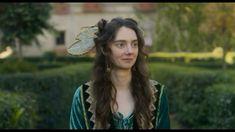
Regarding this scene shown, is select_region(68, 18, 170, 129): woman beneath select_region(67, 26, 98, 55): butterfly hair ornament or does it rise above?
beneath

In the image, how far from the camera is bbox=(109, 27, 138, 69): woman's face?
126 inches

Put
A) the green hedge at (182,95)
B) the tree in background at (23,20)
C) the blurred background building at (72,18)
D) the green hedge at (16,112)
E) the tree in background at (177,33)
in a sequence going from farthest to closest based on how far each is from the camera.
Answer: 1. the blurred background building at (72,18)
2. the tree in background at (177,33)
3. the tree in background at (23,20)
4. the green hedge at (182,95)
5. the green hedge at (16,112)

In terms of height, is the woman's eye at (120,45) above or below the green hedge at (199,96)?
above

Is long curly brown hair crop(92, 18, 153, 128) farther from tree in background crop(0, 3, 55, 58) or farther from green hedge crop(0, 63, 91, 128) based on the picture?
tree in background crop(0, 3, 55, 58)

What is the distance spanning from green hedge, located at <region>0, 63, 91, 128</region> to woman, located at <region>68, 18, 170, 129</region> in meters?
6.23

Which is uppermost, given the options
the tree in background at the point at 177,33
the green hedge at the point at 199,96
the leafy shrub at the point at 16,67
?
the tree in background at the point at 177,33

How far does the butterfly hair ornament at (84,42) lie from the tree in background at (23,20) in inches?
443

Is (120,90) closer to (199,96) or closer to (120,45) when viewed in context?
(120,45)

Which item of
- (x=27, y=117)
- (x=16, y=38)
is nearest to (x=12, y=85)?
(x=27, y=117)

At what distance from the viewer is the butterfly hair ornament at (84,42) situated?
11.1 ft

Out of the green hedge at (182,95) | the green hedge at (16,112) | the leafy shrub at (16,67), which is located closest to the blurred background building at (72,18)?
the leafy shrub at (16,67)

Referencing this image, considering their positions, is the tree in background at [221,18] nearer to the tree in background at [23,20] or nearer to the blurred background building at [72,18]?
the tree in background at [23,20]

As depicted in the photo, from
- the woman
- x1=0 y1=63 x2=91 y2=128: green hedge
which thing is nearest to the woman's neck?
the woman

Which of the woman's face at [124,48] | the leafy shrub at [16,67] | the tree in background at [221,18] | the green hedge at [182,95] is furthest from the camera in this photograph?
the tree in background at [221,18]
